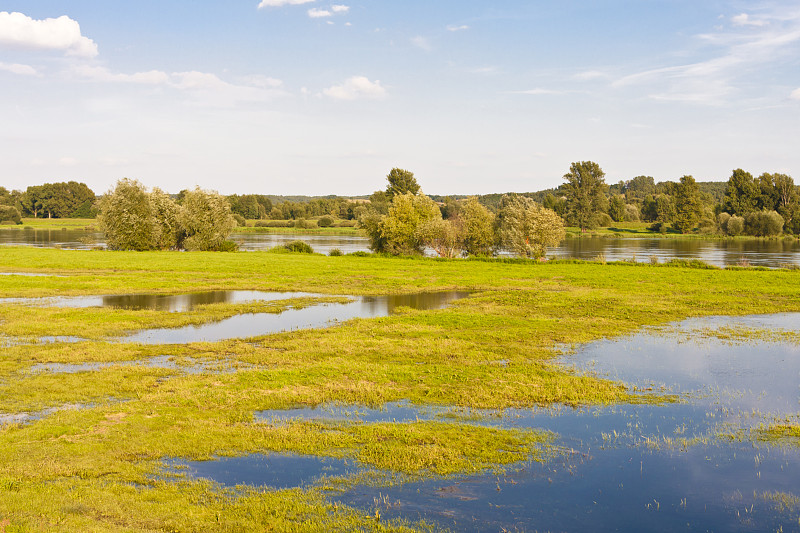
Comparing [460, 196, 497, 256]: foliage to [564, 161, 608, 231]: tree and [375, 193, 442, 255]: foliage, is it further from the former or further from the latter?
[564, 161, 608, 231]: tree

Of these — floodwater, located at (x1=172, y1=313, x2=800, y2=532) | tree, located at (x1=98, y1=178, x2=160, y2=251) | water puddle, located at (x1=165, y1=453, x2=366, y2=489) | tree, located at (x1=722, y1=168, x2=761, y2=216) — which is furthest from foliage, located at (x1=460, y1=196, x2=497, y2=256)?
tree, located at (x1=722, y1=168, x2=761, y2=216)

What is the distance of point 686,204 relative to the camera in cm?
13988

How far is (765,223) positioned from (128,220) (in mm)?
117014

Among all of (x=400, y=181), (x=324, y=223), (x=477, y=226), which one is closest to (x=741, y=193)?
(x=400, y=181)

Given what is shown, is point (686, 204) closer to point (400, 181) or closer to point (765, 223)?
point (765, 223)

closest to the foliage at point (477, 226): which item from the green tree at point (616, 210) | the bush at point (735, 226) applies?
the bush at point (735, 226)

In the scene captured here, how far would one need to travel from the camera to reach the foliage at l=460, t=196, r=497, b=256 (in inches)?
2537

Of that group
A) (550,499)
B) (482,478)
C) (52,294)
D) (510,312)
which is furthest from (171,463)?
(52,294)

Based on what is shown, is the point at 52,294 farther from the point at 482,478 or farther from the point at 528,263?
the point at 528,263

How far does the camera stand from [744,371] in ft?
59.2

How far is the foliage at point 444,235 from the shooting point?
63.5 m

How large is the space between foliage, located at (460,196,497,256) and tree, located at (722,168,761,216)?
95.2 m

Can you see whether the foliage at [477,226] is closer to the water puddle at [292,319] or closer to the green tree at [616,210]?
the water puddle at [292,319]

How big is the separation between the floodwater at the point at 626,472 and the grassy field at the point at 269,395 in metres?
0.50
